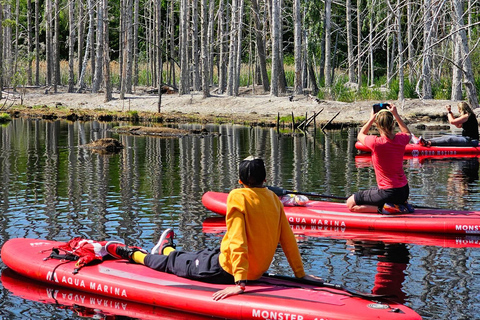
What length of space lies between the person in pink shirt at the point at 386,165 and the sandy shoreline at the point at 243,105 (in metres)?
19.3

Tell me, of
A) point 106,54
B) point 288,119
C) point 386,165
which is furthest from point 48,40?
point 386,165

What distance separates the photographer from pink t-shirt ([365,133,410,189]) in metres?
9.51

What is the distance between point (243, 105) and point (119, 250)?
92.8 ft

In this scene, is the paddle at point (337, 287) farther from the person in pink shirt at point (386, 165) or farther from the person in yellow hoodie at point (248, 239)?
the person in pink shirt at point (386, 165)

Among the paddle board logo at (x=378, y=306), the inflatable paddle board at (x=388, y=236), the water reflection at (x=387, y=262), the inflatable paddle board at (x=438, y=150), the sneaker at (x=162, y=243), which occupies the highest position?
the inflatable paddle board at (x=438, y=150)

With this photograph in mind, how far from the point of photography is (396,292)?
23.9ft

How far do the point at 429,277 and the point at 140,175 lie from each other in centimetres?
913

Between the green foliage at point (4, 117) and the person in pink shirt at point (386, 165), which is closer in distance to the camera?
the person in pink shirt at point (386, 165)

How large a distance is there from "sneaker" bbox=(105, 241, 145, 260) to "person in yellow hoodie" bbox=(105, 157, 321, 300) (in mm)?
1019

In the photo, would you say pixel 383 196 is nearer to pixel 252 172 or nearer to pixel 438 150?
pixel 252 172

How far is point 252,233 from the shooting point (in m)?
6.06

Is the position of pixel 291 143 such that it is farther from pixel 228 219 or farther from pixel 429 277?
pixel 228 219

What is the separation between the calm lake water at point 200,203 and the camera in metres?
7.59

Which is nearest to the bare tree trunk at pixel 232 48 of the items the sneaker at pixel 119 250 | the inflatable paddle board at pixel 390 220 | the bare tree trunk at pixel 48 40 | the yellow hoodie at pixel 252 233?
the bare tree trunk at pixel 48 40
